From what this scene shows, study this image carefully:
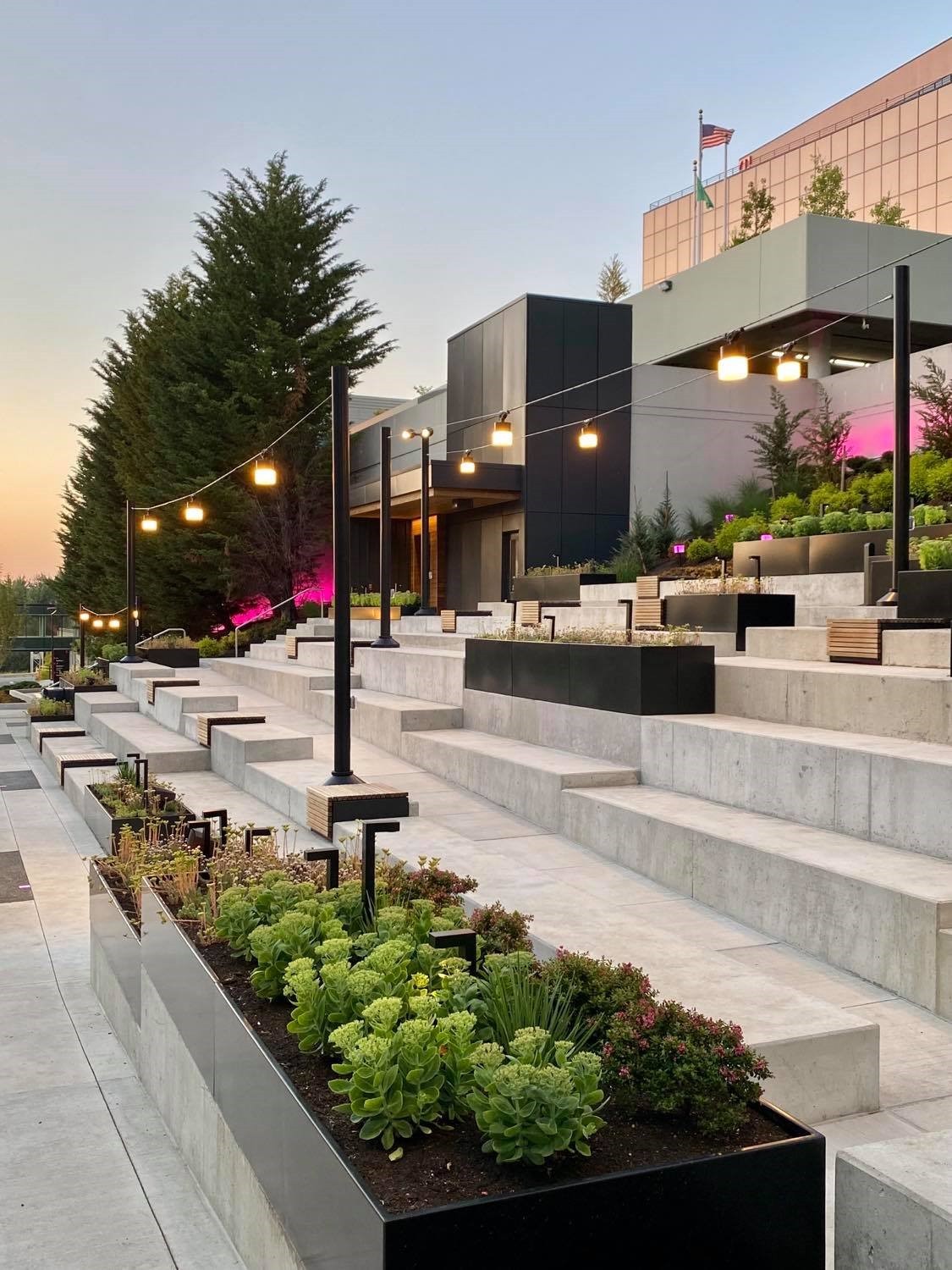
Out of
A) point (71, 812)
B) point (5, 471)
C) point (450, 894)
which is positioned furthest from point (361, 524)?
point (450, 894)

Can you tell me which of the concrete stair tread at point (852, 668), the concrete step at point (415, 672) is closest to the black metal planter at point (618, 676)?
the concrete stair tread at point (852, 668)

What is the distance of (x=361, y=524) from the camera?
30531 millimetres

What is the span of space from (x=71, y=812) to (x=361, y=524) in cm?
1978

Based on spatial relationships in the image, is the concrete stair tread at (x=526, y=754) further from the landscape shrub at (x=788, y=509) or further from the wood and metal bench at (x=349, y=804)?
the landscape shrub at (x=788, y=509)

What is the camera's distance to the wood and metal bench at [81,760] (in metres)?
12.6

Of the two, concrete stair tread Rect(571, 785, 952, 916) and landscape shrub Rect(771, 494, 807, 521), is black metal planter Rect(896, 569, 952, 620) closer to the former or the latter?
concrete stair tread Rect(571, 785, 952, 916)

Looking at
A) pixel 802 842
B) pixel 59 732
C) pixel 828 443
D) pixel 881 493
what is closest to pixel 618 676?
pixel 802 842

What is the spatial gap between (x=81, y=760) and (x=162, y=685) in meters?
3.15

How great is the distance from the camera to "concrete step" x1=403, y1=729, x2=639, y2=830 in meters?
7.88

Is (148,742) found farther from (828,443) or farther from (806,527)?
(828,443)

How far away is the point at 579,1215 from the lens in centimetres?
224

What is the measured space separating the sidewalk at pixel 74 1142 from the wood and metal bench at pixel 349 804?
175 cm

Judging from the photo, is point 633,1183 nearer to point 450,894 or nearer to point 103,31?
point 450,894

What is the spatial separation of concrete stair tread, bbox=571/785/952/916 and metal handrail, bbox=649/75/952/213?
58762mm
